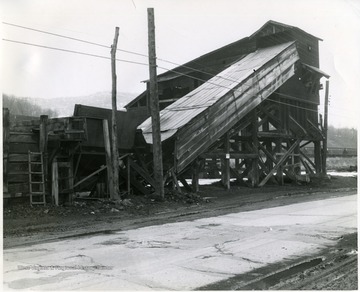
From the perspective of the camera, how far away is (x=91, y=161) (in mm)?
16203

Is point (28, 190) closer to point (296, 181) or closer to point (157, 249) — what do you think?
point (157, 249)

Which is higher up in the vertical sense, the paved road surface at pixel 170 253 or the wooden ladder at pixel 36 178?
the wooden ladder at pixel 36 178

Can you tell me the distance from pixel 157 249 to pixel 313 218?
225 inches

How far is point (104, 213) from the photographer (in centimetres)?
1325

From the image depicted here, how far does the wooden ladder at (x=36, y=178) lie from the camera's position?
12.9 meters

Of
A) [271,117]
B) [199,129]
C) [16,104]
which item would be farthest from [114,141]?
[271,117]

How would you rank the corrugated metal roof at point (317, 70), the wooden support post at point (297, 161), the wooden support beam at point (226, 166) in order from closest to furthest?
1. the wooden support beam at point (226, 166)
2. the wooden support post at point (297, 161)
3. the corrugated metal roof at point (317, 70)

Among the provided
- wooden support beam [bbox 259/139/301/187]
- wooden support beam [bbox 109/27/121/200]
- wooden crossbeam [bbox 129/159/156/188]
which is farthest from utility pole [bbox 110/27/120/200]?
wooden support beam [bbox 259/139/301/187]

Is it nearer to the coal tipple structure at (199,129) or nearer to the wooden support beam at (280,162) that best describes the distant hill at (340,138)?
the coal tipple structure at (199,129)

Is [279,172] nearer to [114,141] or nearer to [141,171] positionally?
[141,171]

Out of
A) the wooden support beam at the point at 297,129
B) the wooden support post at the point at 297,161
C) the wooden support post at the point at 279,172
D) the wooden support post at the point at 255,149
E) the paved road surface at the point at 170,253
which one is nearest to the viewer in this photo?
the paved road surface at the point at 170,253

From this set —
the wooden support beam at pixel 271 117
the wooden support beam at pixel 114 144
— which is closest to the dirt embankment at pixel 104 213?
the wooden support beam at pixel 114 144

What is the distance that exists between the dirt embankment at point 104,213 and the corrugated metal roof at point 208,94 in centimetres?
345

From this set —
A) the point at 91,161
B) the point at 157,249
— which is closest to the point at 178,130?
the point at 91,161
